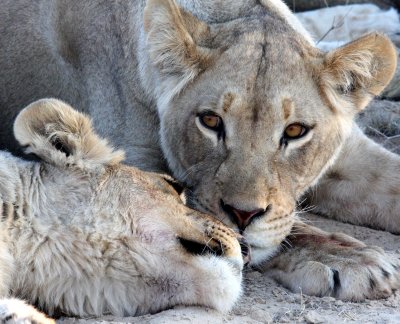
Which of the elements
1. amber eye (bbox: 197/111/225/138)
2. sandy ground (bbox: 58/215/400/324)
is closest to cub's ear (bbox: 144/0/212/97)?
amber eye (bbox: 197/111/225/138)

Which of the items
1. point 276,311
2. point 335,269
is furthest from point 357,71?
point 276,311

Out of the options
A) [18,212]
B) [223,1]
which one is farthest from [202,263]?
[223,1]

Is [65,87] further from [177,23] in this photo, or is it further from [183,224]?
[183,224]

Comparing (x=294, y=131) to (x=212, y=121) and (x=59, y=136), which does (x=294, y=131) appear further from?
(x=59, y=136)

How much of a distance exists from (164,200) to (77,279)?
0.39 m

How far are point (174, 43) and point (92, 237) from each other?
1096 millimetres

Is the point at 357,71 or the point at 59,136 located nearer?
the point at 59,136

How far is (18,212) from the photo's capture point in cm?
274

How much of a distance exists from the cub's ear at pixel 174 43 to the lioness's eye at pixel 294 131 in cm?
43

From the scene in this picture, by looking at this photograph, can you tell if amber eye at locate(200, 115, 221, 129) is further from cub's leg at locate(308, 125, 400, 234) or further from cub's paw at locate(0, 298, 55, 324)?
cub's paw at locate(0, 298, 55, 324)

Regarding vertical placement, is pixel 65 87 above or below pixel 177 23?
below

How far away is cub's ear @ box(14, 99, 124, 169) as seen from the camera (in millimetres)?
2846

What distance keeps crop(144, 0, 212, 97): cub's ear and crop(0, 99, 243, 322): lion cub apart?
748 millimetres

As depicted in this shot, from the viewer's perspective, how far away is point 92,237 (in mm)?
2738
